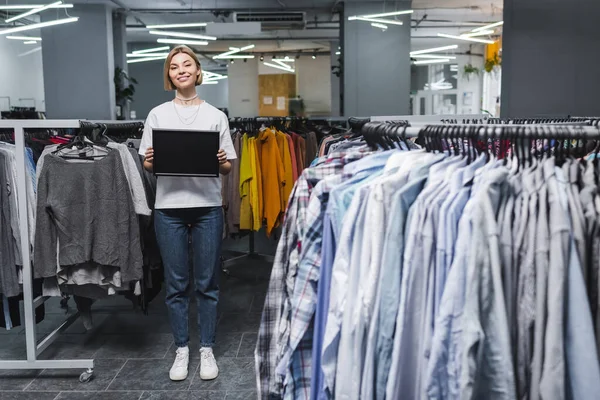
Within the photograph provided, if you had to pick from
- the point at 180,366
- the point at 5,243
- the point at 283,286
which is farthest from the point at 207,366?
the point at 283,286

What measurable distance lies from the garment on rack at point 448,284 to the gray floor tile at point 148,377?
5.66ft

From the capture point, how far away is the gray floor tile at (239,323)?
155 inches

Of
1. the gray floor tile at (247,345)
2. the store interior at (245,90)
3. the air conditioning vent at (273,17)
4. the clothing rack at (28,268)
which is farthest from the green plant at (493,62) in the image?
the clothing rack at (28,268)

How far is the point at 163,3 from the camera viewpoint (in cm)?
1075

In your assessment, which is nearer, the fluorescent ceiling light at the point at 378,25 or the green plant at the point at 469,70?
the fluorescent ceiling light at the point at 378,25

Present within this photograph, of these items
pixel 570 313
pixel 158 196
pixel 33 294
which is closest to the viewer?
pixel 570 313

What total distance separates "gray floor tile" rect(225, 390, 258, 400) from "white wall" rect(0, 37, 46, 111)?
1145 cm

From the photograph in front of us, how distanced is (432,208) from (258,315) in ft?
10.2

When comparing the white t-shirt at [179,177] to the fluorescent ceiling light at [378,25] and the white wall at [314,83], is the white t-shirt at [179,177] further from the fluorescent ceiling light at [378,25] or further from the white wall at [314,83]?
the white wall at [314,83]

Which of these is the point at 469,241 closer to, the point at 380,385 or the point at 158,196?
the point at 380,385

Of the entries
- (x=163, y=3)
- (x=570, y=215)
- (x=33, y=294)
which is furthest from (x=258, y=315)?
(x=163, y=3)

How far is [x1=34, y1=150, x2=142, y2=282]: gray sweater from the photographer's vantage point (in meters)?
2.94

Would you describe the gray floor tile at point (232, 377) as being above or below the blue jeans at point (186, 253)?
below

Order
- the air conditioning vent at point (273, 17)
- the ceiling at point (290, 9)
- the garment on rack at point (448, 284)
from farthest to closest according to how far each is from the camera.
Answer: the ceiling at point (290, 9)
the air conditioning vent at point (273, 17)
the garment on rack at point (448, 284)
